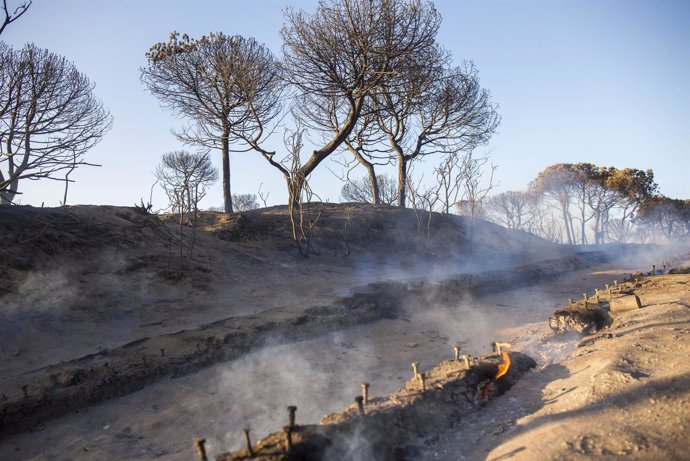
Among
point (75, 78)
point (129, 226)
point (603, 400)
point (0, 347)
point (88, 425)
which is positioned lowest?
point (88, 425)

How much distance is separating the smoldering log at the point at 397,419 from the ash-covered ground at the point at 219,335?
19cm

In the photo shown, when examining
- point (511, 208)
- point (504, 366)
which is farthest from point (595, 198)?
point (504, 366)

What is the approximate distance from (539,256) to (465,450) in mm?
20264

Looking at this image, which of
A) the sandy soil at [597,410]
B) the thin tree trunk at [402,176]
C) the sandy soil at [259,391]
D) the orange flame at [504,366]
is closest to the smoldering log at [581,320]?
the sandy soil at [259,391]

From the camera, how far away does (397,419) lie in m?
Answer: 3.83

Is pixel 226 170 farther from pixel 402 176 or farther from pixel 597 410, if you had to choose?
pixel 597 410

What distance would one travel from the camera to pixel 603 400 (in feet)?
12.5

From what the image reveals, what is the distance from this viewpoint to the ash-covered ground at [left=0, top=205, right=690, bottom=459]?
452 centimetres

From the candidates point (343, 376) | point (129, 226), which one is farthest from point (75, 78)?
point (343, 376)

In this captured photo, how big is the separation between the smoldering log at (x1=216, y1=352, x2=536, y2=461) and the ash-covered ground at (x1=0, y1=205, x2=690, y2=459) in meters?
0.19

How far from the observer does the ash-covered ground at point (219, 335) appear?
4516 mm

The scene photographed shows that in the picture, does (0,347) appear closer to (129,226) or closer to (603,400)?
(129,226)

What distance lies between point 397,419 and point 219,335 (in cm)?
396

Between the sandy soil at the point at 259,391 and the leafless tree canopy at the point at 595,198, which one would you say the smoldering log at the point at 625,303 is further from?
the leafless tree canopy at the point at 595,198
